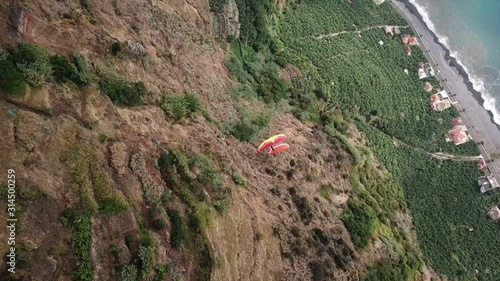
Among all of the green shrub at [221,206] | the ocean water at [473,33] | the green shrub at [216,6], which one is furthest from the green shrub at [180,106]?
the ocean water at [473,33]

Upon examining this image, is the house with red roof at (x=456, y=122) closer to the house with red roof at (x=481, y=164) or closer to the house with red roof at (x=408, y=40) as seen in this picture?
the house with red roof at (x=481, y=164)

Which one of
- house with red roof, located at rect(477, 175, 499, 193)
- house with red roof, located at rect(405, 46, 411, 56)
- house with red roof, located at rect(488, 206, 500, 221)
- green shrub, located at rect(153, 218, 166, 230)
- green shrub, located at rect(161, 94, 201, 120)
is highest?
house with red roof, located at rect(405, 46, 411, 56)

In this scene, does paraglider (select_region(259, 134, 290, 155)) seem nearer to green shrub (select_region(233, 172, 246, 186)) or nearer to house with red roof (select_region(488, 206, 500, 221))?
green shrub (select_region(233, 172, 246, 186))

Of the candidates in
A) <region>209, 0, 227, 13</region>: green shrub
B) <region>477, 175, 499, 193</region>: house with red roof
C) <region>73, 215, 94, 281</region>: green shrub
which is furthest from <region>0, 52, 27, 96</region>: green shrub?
<region>477, 175, 499, 193</region>: house with red roof

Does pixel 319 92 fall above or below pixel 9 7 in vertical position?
below

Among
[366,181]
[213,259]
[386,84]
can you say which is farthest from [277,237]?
[386,84]

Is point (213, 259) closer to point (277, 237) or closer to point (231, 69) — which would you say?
point (277, 237)

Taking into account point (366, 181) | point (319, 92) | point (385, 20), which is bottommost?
point (366, 181)
